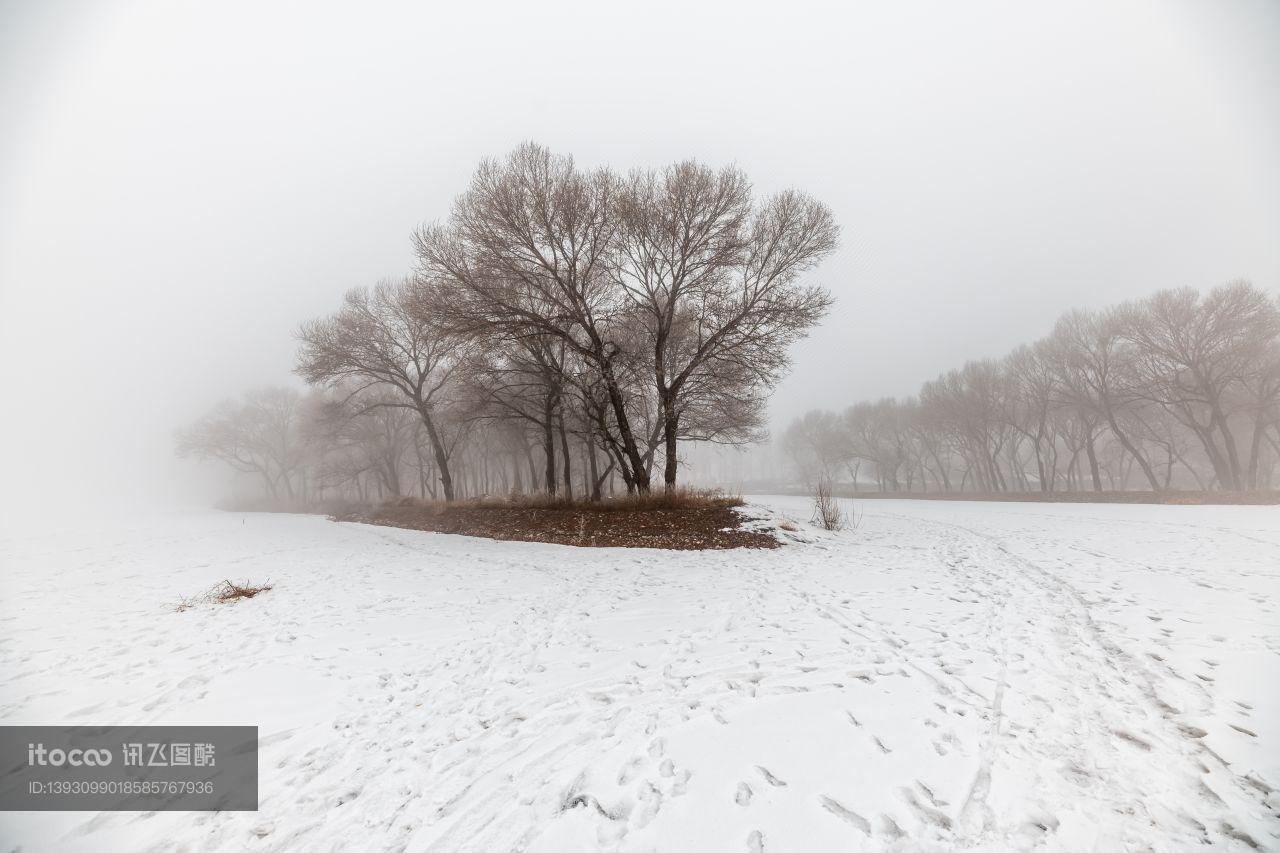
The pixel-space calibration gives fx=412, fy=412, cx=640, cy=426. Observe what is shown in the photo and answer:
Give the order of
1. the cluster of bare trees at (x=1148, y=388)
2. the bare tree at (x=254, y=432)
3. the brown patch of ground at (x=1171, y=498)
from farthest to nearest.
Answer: the bare tree at (x=254, y=432) → the cluster of bare trees at (x=1148, y=388) → the brown patch of ground at (x=1171, y=498)

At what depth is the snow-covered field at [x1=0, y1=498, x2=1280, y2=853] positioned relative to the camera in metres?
2.47

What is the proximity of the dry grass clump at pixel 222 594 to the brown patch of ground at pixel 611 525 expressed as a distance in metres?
6.64

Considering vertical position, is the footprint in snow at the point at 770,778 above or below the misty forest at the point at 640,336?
below

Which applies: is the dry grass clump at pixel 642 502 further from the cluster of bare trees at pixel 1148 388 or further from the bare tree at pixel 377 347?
the cluster of bare trees at pixel 1148 388

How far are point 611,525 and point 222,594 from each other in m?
8.74

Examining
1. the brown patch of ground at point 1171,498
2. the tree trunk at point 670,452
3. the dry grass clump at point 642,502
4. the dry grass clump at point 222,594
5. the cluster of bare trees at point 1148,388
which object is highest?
the cluster of bare trees at point 1148,388

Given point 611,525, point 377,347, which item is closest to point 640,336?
point 611,525

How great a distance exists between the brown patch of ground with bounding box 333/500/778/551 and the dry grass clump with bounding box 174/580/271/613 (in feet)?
21.8

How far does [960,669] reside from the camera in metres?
4.17

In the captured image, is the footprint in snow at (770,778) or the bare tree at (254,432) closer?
the footprint in snow at (770,778)

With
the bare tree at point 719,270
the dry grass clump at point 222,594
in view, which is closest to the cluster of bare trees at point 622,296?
the bare tree at point 719,270

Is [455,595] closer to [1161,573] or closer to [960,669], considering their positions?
[960,669]

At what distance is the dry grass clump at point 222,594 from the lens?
23.4ft

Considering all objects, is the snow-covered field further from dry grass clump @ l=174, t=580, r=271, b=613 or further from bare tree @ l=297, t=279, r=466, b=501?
bare tree @ l=297, t=279, r=466, b=501
